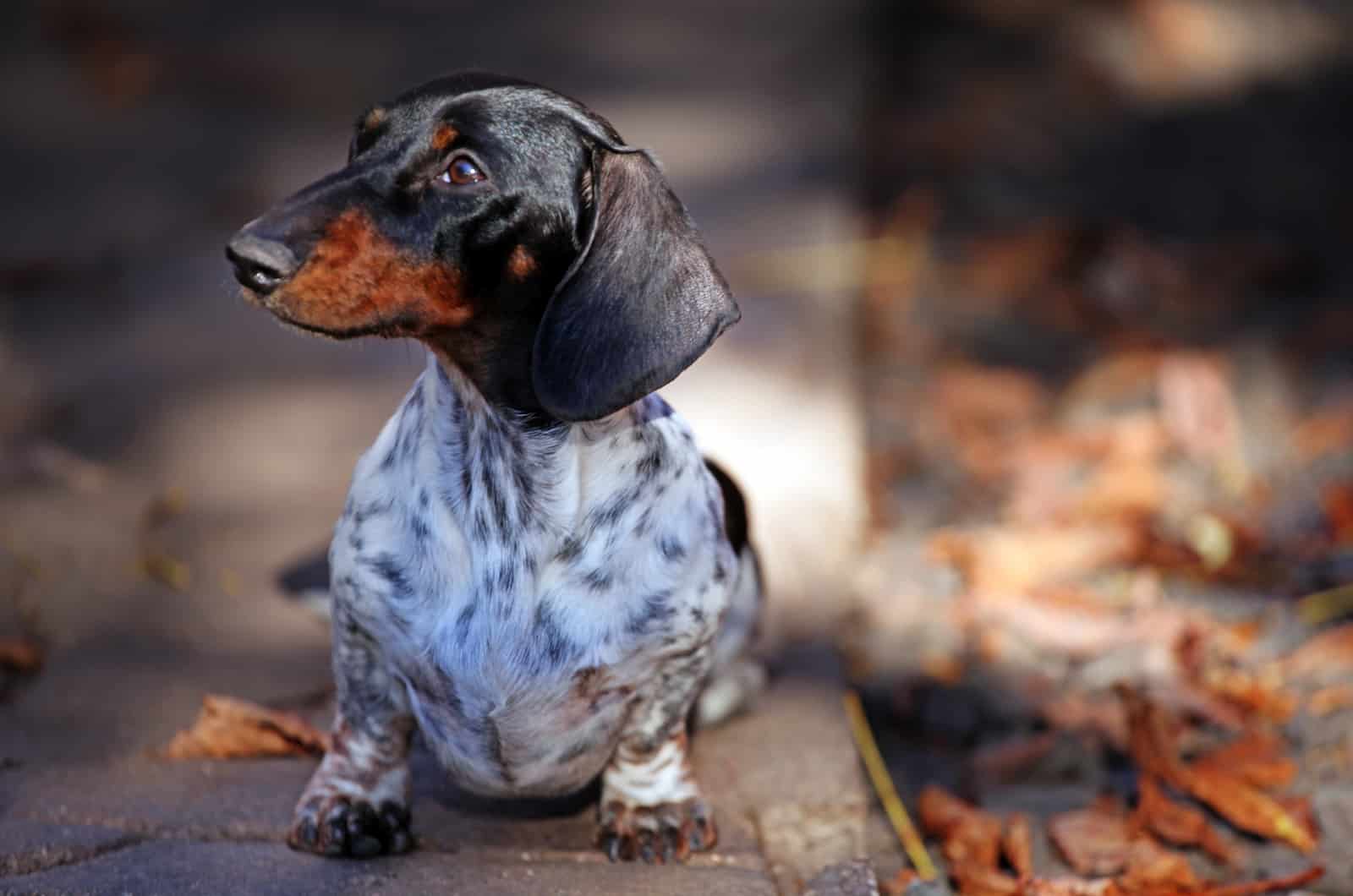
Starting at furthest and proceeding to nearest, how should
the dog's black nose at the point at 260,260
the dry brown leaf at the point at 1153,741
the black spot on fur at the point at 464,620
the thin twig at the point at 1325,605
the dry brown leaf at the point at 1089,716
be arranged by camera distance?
the thin twig at the point at 1325,605, the dry brown leaf at the point at 1089,716, the dry brown leaf at the point at 1153,741, the black spot on fur at the point at 464,620, the dog's black nose at the point at 260,260

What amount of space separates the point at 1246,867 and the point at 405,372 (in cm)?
278

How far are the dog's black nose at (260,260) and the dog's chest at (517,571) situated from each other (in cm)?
42

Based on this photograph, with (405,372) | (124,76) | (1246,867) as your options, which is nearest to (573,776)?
(1246,867)

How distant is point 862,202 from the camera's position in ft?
20.4

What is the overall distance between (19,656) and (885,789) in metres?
1.80

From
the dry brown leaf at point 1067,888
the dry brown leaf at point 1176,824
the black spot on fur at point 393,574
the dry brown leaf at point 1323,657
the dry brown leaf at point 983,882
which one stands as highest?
the black spot on fur at point 393,574

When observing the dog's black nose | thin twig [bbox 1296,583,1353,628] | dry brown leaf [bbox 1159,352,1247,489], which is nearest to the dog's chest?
the dog's black nose

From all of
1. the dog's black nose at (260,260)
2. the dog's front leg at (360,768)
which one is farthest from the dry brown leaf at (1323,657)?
the dog's black nose at (260,260)

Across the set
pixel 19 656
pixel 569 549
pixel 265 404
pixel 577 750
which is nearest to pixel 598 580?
pixel 569 549

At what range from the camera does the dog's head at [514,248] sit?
255 centimetres

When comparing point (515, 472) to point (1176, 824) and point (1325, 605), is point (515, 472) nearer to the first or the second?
point (1176, 824)

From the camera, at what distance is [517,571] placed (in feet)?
9.14

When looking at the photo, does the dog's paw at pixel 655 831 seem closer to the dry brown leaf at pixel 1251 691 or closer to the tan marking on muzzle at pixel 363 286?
the tan marking on muzzle at pixel 363 286

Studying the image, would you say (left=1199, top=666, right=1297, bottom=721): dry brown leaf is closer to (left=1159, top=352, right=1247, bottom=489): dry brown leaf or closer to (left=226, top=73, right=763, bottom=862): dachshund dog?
(left=1159, top=352, right=1247, bottom=489): dry brown leaf
